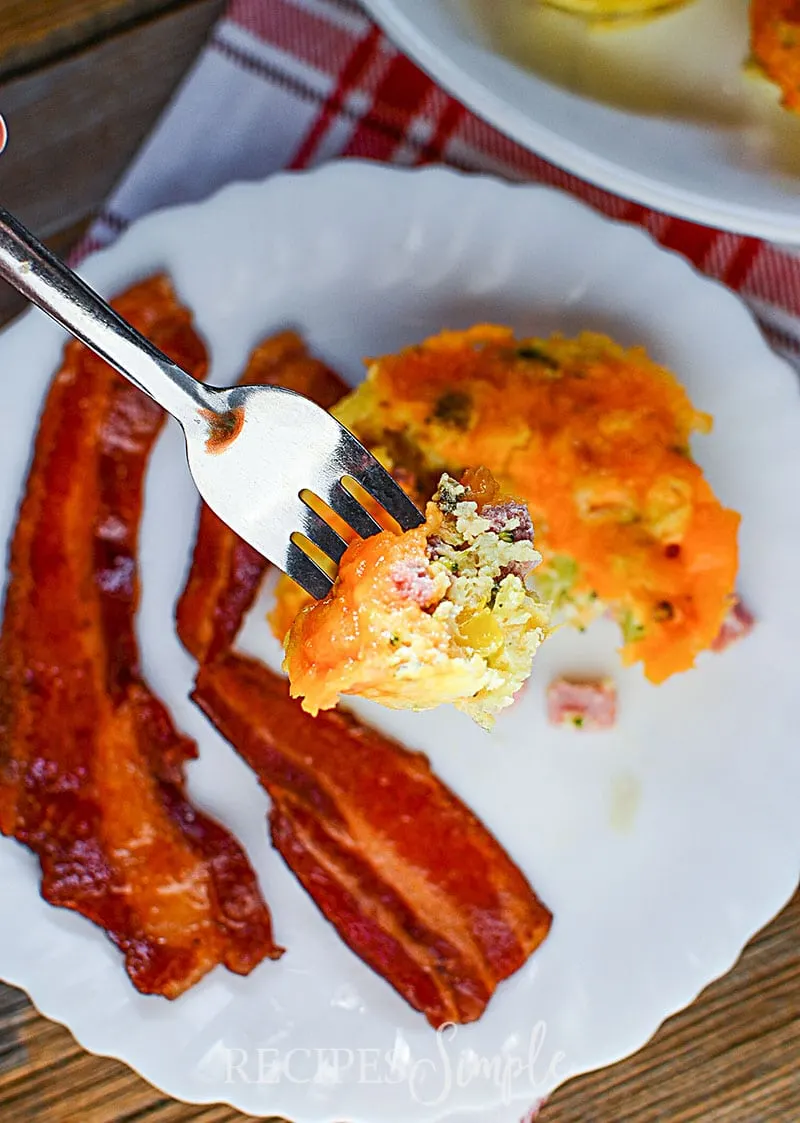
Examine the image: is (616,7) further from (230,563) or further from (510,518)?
(230,563)

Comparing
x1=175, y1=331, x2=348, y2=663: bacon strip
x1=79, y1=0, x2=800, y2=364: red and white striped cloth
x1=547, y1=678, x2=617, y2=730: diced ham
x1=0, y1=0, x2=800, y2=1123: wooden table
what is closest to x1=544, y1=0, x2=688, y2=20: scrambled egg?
x1=79, y1=0, x2=800, y2=364: red and white striped cloth

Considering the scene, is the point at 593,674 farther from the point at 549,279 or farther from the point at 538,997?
the point at 549,279

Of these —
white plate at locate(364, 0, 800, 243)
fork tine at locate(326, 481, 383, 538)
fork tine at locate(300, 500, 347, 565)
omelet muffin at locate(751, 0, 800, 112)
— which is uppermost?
omelet muffin at locate(751, 0, 800, 112)

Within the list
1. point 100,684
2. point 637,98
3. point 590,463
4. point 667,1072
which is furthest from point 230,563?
point 667,1072

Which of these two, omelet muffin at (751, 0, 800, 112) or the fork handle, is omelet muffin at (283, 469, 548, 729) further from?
omelet muffin at (751, 0, 800, 112)

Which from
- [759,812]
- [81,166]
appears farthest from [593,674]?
[81,166]
